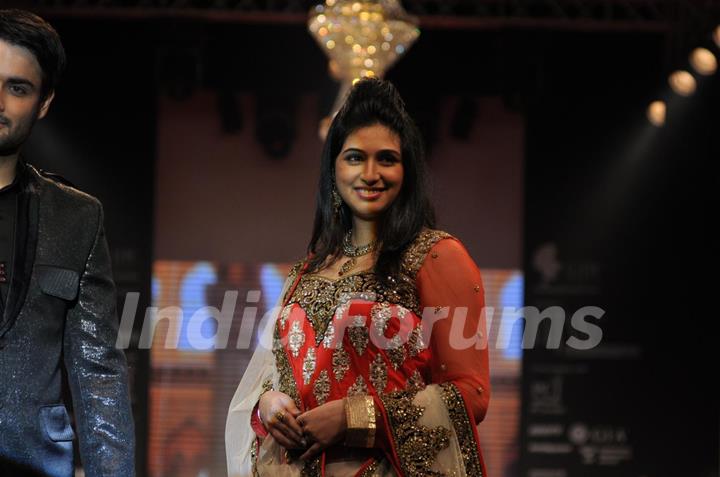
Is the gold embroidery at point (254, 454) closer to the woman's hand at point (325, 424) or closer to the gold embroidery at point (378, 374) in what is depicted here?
the woman's hand at point (325, 424)

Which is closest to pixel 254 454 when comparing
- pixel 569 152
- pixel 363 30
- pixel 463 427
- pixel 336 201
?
pixel 463 427

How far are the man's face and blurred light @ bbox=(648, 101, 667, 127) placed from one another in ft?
23.6

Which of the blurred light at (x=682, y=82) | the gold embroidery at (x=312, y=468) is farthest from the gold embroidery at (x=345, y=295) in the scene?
the blurred light at (x=682, y=82)

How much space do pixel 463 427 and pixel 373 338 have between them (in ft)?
0.86

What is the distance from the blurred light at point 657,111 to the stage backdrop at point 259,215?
96cm

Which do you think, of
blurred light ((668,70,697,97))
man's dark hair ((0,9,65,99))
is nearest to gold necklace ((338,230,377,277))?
man's dark hair ((0,9,65,99))

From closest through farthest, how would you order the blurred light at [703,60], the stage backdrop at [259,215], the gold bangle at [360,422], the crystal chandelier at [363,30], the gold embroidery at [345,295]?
the gold bangle at [360,422] < the gold embroidery at [345,295] < the crystal chandelier at [363,30] < the blurred light at [703,60] < the stage backdrop at [259,215]

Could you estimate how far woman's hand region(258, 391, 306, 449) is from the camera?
245cm

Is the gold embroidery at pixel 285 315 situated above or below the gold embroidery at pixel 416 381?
above

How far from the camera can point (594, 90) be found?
8.78 meters

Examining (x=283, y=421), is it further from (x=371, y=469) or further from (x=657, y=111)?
(x=657, y=111)

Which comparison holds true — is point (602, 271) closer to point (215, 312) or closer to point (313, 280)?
point (215, 312)

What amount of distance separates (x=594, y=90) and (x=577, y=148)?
0.45 meters

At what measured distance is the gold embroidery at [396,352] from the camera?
2.48 meters
